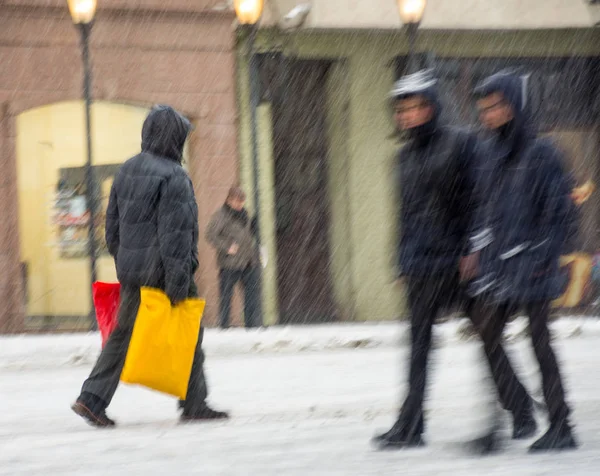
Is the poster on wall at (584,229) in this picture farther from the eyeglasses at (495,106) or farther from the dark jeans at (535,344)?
the eyeglasses at (495,106)

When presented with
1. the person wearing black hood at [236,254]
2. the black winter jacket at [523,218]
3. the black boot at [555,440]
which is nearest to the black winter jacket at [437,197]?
the black winter jacket at [523,218]

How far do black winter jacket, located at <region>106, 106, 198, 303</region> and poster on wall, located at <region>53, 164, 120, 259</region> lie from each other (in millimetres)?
10157

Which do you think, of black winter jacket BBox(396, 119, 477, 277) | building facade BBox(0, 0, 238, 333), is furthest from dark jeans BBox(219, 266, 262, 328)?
black winter jacket BBox(396, 119, 477, 277)

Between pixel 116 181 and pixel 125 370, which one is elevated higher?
pixel 116 181

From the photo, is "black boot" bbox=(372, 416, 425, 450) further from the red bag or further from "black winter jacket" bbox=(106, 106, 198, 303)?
the red bag

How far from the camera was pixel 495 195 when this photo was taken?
6477 millimetres

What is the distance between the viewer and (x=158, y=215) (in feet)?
26.1

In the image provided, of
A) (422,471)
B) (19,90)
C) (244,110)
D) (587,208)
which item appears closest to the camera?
(422,471)

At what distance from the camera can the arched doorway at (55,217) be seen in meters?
18.0

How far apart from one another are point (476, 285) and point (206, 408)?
230cm

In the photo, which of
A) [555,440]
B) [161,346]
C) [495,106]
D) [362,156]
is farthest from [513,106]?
[362,156]

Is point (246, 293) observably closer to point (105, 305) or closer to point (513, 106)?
point (105, 305)

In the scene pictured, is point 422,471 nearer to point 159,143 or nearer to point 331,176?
point 159,143

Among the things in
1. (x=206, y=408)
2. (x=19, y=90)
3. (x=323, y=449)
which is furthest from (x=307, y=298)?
(x=323, y=449)
